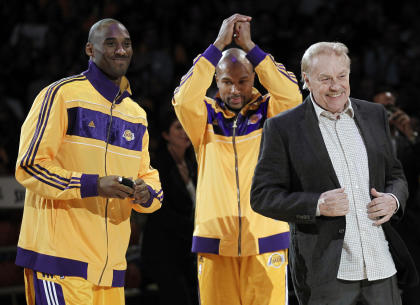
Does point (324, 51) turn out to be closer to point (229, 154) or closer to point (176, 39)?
point (229, 154)

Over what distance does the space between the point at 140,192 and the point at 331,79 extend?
1.11 m

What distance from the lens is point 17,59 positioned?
866cm

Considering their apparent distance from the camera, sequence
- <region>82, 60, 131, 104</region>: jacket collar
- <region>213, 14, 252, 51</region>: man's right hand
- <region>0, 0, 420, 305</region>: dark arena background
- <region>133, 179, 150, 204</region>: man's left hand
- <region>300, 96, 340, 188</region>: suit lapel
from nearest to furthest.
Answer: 1. <region>300, 96, 340, 188</region>: suit lapel
2. <region>133, 179, 150, 204</region>: man's left hand
3. <region>82, 60, 131, 104</region>: jacket collar
4. <region>213, 14, 252, 51</region>: man's right hand
5. <region>0, 0, 420, 305</region>: dark arena background

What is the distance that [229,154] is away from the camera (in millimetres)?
4023

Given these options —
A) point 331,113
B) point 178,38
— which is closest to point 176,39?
point 178,38

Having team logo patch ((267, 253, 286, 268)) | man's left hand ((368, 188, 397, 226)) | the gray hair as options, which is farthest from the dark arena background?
man's left hand ((368, 188, 397, 226))

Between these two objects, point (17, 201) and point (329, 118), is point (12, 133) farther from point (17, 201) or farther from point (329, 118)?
point (329, 118)

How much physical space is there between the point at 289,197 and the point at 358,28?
7520mm

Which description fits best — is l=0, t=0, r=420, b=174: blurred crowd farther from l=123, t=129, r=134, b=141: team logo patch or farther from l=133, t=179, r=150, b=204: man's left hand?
l=133, t=179, r=150, b=204: man's left hand

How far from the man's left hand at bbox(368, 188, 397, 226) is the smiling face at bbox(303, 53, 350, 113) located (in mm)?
447

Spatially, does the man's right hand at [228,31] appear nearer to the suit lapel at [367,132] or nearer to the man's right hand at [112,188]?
the suit lapel at [367,132]

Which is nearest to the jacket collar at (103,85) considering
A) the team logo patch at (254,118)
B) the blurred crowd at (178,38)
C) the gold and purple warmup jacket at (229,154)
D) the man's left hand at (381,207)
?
the gold and purple warmup jacket at (229,154)

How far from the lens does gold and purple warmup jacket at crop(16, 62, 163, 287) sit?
333 cm

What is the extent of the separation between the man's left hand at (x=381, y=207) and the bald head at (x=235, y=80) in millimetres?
1321
